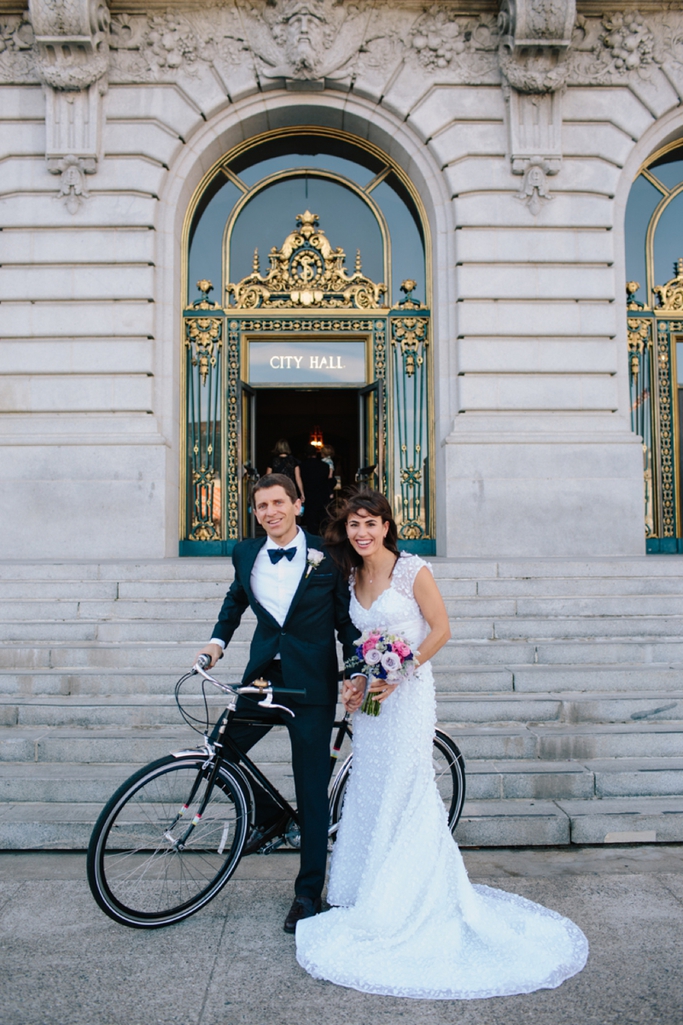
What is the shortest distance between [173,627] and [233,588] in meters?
3.23

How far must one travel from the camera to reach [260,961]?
10.4 feet

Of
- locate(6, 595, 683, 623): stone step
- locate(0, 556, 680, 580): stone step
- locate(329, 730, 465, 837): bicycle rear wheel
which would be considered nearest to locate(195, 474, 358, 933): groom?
locate(329, 730, 465, 837): bicycle rear wheel

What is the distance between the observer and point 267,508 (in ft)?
12.0

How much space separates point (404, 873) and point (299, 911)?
0.54 m

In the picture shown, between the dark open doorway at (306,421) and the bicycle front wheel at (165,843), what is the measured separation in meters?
17.6

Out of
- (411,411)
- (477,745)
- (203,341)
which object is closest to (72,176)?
(203,341)

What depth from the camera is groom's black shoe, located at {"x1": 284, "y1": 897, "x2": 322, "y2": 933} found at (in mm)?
3377

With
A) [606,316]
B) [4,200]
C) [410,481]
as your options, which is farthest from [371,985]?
[4,200]

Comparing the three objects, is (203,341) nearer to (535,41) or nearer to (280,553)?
(535,41)

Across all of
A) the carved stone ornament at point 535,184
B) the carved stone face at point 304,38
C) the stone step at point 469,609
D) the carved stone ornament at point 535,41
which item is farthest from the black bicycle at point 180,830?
the carved stone ornament at point 535,41

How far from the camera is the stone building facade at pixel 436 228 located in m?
10.2

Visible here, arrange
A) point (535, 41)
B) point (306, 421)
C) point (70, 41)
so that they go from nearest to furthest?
1. point (70, 41)
2. point (535, 41)
3. point (306, 421)

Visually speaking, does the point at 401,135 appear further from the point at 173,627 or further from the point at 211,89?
the point at 173,627

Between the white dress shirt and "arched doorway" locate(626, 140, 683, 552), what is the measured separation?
9.37 m
